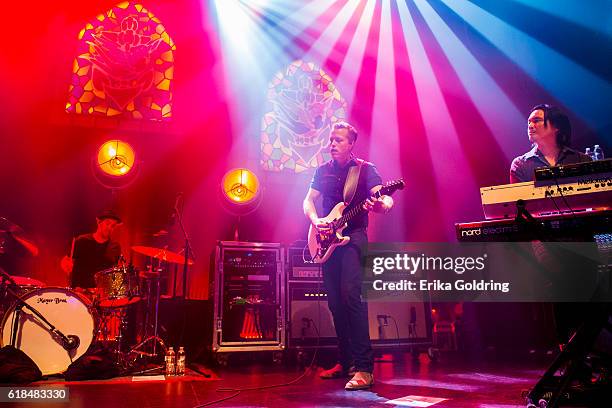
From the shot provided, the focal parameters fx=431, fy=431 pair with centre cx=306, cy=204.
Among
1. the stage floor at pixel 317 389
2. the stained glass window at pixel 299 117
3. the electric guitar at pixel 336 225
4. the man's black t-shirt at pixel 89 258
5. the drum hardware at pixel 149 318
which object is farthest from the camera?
the stained glass window at pixel 299 117

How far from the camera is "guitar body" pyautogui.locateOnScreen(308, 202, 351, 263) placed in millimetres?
3369

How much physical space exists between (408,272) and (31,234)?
16.1ft

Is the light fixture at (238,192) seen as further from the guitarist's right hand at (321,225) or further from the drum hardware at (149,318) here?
the guitarist's right hand at (321,225)

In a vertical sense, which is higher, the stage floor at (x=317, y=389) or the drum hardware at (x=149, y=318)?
the drum hardware at (x=149, y=318)

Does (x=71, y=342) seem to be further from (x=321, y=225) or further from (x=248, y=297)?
(x=321, y=225)

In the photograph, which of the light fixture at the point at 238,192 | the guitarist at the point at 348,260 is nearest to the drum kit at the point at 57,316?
the guitarist at the point at 348,260

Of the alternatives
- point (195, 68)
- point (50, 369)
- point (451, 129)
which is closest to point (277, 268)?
point (50, 369)

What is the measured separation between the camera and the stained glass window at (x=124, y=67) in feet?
21.2

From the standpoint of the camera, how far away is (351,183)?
11.5ft

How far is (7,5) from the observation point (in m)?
6.31

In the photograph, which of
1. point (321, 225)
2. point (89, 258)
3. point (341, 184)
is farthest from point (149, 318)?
point (341, 184)

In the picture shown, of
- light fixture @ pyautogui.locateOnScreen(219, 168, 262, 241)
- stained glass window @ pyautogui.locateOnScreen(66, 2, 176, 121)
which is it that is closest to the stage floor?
light fixture @ pyautogui.locateOnScreen(219, 168, 262, 241)

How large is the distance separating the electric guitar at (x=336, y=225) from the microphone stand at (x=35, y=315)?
7.53 ft

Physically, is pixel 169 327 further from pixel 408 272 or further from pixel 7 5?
pixel 7 5
